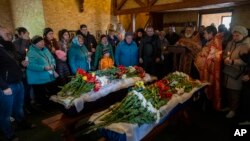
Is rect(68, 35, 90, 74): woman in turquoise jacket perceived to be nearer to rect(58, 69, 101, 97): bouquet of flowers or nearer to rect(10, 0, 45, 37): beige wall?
rect(58, 69, 101, 97): bouquet of flowers

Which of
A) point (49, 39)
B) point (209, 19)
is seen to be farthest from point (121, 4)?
point (49, 39)

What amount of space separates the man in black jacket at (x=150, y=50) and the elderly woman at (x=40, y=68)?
1911mm

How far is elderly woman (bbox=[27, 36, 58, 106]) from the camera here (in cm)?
345

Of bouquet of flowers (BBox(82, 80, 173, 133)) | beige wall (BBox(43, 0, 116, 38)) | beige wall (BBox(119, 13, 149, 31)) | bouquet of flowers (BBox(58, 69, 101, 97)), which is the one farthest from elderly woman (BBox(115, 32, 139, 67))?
beige wall (BBox(119, 13, 149, 31))

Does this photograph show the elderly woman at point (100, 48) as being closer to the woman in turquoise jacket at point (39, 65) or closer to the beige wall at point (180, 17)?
the woman in turquoise jacket at point (39, 65)

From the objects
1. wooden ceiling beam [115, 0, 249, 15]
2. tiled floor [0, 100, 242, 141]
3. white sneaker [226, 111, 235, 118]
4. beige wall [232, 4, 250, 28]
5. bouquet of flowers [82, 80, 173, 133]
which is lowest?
tiled floor [0, 100, 242, 141]

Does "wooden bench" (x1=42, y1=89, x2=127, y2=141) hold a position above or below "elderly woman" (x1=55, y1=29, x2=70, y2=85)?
below

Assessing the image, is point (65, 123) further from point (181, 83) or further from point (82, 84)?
point (181, 83)

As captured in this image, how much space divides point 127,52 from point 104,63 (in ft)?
1.88

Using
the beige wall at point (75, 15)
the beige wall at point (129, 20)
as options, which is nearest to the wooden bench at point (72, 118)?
the beige wall at point (75, 15)

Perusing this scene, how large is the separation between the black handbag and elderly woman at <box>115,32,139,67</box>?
1.86 m

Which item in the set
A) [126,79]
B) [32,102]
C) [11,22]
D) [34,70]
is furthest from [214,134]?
[11,22]

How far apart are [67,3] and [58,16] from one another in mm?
634

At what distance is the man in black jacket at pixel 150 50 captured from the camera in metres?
4.35
